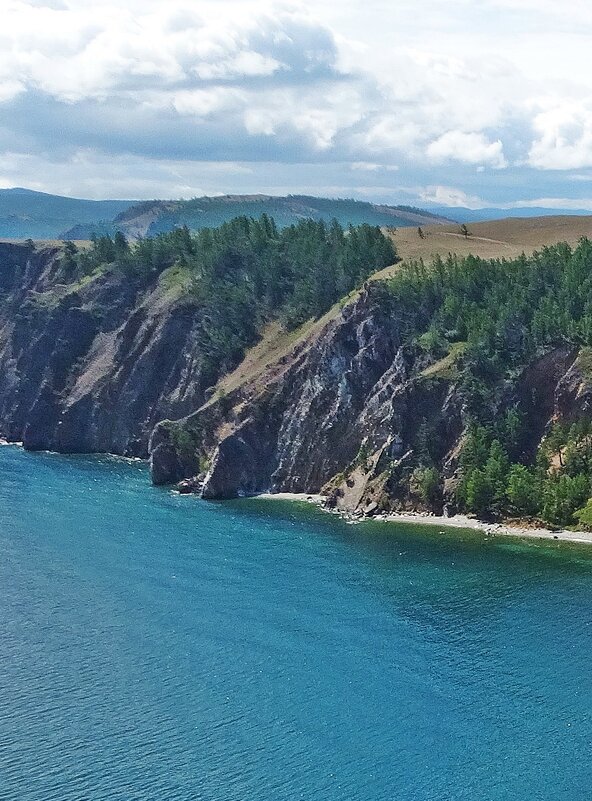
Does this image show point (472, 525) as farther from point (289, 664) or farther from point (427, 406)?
point (289, 664)

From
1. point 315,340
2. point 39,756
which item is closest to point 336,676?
point 39,756

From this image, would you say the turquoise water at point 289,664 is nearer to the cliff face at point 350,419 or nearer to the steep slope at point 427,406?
the steep slope at point 427,406

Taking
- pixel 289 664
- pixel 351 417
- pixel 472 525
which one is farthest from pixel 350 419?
pixel 289 664

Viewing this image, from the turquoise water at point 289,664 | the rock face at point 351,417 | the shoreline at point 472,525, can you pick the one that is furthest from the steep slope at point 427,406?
the turquoise water at point 289,664

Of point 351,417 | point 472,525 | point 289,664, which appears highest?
point 351,417

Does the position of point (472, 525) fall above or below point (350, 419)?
below

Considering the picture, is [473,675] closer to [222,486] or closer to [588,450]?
[588,450]

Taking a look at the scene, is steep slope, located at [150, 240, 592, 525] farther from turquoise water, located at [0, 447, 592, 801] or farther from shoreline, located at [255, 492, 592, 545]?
turquoise water, located at [0, 447, 592, 801]

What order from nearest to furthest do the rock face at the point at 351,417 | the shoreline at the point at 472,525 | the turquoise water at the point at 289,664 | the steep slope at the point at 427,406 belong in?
the turquoise water at the point at 289,664 → the shoreline at the point at 472,525 → the steep slope at the point at 427,406 → the rock face at the point at 351,417
